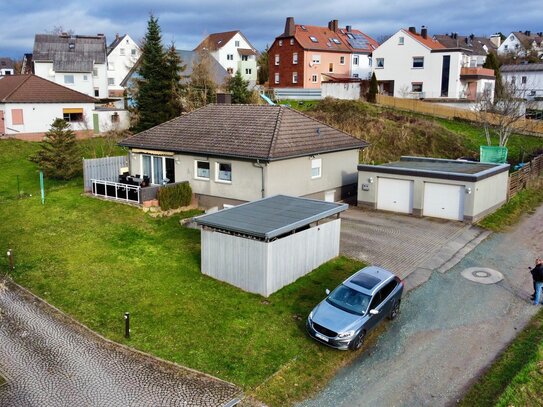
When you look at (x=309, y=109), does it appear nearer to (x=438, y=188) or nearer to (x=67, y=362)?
(x=438, y=188)

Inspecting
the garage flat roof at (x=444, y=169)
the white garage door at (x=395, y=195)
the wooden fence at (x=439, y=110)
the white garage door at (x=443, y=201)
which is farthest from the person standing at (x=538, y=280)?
the wooden fence at (x=439, y=110)

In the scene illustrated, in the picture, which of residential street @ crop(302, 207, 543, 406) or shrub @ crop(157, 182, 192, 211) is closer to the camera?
residential street @ crop(302, 207, 543, 406)

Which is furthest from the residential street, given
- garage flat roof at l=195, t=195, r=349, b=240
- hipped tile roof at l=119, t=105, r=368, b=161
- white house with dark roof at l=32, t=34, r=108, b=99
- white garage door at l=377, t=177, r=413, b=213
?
white house with dark roof at l=32, t=34, r=108, b=99

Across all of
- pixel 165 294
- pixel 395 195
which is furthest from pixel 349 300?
pixel 395 195

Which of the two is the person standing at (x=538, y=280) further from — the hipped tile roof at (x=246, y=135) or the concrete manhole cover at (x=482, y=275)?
the hipped tile roof at (x=246, y=135)

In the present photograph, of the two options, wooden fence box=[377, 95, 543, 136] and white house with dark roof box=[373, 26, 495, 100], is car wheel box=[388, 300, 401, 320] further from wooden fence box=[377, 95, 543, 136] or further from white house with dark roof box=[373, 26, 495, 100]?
white house with dark roof box=[373, 26, 495, 100]
